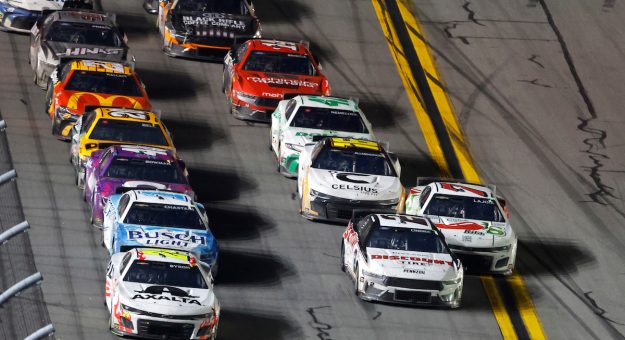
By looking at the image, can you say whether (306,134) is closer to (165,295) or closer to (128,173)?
(128,173)

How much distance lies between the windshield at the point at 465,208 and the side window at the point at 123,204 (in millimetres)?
5509

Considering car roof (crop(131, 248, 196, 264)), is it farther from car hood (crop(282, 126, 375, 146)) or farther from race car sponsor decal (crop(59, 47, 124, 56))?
race car sponsor decal (crop(59, 47, 124, 56))

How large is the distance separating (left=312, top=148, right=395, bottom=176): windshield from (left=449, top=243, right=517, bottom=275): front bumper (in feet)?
9.11

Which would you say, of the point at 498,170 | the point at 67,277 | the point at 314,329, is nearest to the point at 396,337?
the point at 314,329

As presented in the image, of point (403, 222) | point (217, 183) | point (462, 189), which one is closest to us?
point (403, 222)

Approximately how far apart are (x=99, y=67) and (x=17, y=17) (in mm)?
5483

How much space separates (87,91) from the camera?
34125mm

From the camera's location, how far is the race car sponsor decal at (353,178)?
31016mm

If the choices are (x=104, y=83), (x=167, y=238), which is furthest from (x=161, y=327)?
(x=104, y=83)

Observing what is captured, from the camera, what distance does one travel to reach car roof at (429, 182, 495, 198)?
30562 millimetres

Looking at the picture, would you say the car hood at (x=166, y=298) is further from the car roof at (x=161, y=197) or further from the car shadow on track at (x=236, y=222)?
the car shadow on track at (x=236, y=222)

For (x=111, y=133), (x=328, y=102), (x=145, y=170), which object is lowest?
(x=328, y=102)

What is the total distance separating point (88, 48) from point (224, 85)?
10.2ft

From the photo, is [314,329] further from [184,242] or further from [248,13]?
[248,13]
